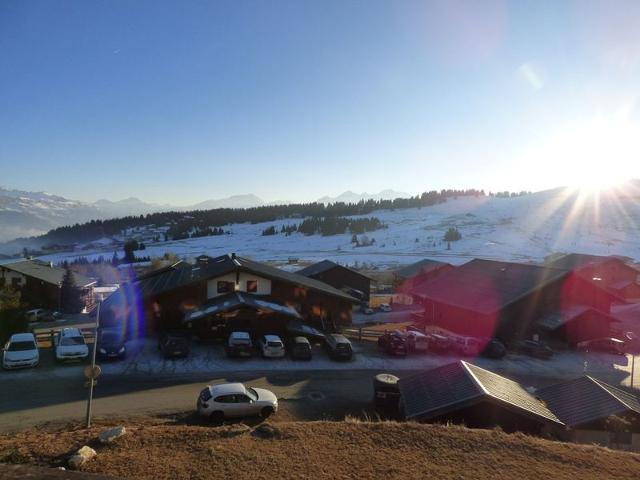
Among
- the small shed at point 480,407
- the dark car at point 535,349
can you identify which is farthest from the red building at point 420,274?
the small shed at point 480,407

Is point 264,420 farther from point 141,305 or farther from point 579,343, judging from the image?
point 579,343

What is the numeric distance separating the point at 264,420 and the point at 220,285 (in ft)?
55.0

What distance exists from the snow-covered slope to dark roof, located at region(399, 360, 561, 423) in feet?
299

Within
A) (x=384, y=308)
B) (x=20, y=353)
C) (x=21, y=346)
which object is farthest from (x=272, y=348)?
→ (x=384, y=308)

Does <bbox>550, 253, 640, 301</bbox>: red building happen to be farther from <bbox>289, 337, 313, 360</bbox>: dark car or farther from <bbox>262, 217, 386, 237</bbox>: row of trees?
<bbox>262, 217, 386, 237</bbox>: row of trees

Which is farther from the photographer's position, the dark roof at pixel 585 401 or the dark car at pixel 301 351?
the dark car at pixel 301 351

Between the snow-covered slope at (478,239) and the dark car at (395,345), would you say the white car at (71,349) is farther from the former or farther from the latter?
the snow-covered slope at (478,239)

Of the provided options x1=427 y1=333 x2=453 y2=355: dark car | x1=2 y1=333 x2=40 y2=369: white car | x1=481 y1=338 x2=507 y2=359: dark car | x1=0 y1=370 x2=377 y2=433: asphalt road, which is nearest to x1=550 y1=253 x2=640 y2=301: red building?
x1=481 y1=338 x2=507 y2=359: dark car

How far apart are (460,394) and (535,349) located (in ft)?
61.0

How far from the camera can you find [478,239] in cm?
14375

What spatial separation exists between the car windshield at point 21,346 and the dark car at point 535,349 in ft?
103

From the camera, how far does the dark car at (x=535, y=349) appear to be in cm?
2961

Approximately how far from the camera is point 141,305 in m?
30.2

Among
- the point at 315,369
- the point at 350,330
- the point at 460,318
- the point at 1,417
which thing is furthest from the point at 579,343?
the point at 1,417
